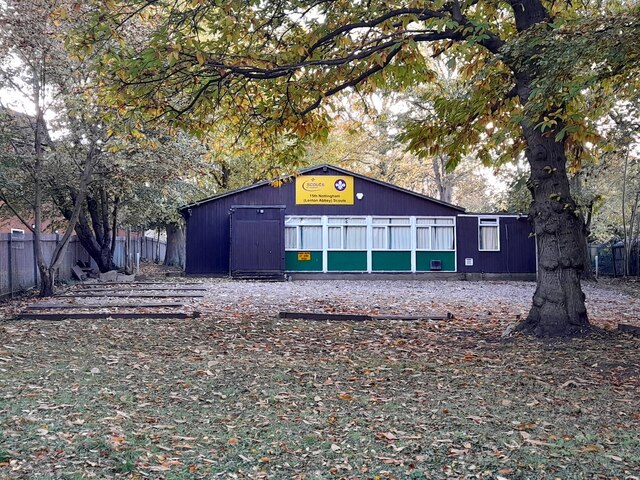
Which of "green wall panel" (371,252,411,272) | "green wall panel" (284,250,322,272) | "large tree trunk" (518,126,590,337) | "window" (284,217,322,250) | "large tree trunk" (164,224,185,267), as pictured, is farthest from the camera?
"large tree trunk" (164,224,185,267)

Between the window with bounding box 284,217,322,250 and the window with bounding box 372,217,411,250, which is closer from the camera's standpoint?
the window with bounding box 284,217,322,250

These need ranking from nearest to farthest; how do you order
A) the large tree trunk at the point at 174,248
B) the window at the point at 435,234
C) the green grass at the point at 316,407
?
the green grass at the point at 316,407 < the window at the point at 435,234 < the large tree trunk at the point at 174,248

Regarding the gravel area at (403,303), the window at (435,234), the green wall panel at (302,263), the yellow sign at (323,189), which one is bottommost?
the gravel area at (403,303)

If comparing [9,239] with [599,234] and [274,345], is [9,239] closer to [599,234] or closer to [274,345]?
[274,345]

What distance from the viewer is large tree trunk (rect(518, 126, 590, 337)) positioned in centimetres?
870

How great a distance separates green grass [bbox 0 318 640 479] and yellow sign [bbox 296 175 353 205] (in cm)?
1701

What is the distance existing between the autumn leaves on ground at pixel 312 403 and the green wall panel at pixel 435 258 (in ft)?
54.2

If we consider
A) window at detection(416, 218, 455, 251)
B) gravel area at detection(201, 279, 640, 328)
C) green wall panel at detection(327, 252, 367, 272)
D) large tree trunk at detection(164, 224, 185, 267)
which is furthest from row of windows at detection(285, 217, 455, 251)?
large tree trunk at detection(164, 224, 185, 267)

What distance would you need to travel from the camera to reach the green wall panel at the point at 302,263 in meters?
25.6

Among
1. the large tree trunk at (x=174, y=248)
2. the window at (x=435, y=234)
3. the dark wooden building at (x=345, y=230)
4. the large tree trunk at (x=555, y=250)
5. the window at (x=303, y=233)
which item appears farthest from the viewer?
the large tree trunk at (x=174, y=248)

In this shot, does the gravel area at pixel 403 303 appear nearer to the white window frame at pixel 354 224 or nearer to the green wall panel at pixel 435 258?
the white window frame at pixel 354 224

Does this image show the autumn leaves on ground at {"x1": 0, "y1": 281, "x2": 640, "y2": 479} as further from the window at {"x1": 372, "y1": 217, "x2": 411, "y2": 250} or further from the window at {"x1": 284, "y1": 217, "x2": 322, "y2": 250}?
the window at {"x1": 372, "y1": 217, "x2": 411, "y2": 250}

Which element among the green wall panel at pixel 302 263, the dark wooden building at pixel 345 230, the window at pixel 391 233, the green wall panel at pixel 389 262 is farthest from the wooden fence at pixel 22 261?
the window at pixel 391 233

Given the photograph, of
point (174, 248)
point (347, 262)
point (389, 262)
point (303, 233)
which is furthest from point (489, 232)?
point (174, 248)
